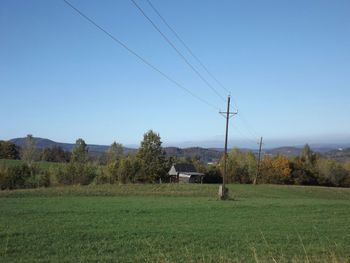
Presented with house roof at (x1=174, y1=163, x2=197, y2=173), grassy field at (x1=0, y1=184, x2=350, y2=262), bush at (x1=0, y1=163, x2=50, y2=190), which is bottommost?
bush at (x1=0, y1=163, x2=50, y2=190)

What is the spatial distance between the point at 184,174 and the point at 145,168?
16.1 meters

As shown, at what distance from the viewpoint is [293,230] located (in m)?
17.5

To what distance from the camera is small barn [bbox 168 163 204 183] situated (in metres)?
100

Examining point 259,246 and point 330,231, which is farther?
point 330,231

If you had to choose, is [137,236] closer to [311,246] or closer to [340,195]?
[311,246]

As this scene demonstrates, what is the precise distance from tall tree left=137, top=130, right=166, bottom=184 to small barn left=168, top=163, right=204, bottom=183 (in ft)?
27.5

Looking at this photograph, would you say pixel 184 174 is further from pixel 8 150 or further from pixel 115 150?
pixel 8 150

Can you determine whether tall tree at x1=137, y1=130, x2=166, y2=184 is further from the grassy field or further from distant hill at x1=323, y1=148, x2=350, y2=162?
the grassy field

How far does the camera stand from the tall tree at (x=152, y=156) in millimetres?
89000

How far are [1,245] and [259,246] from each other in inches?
315

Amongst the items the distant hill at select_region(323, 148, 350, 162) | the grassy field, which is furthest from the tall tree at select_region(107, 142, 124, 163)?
the grassy field

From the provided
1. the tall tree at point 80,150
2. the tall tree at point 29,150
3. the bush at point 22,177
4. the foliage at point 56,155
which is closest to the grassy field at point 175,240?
the bush at point 22,177

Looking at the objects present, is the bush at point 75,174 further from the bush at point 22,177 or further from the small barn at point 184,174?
the small barn at point 184,174

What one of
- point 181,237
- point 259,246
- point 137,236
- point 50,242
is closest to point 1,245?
point 50,242
